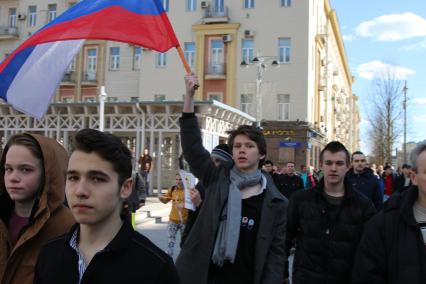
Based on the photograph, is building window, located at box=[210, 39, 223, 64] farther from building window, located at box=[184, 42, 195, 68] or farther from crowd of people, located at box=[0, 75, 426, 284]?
crowd of people, located at box=[0, 75, 426, 284]

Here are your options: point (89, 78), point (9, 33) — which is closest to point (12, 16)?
point (9, 33)

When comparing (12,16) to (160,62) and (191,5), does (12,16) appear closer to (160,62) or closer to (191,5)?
(160,62)

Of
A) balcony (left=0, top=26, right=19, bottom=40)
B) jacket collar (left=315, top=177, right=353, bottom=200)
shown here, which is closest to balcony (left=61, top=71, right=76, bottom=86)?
balcony (left=0, top=26, right=19, bottom=40)

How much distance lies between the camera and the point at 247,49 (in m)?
34.3


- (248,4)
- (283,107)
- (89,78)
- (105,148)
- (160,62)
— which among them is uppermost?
(248,4)

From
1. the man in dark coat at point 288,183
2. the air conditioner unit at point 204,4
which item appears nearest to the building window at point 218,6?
the air conditioner unit at point 204,4

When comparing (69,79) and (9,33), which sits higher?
(9,33)

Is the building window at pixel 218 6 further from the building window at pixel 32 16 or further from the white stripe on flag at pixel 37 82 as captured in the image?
the white stripe on flag at pixel 37 82

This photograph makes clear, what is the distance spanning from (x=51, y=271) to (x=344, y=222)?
2.91 meters

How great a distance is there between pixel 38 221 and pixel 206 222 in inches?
56.9

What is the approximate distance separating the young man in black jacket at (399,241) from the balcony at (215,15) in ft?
107

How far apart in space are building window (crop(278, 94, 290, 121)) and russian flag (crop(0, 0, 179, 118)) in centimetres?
2970

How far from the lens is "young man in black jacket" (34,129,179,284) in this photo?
6.25 ft

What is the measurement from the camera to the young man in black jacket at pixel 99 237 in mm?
1906
